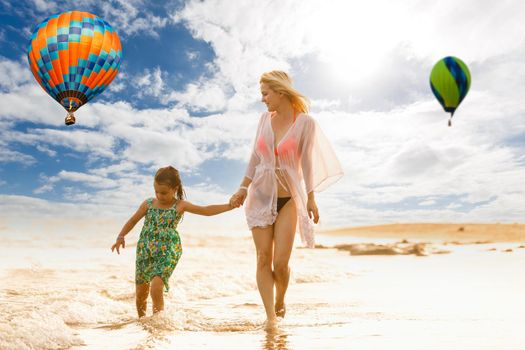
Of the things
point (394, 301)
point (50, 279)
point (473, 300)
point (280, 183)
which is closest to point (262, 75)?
point (280, 183)

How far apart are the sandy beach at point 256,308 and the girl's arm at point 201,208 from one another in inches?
35.2

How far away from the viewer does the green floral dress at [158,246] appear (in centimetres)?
→ 457

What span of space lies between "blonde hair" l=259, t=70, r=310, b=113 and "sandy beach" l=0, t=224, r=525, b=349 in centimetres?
181

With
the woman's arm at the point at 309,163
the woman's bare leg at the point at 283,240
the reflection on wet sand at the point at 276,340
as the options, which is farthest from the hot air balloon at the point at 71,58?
the reflection on wet sand at the point at 276,340

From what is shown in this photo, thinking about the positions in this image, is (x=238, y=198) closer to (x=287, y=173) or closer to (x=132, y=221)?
(x=287, y=173)

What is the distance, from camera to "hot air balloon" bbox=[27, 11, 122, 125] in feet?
47.2

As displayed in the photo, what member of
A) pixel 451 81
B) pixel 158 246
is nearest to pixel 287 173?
pixel 158 246

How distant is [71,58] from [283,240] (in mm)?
12055

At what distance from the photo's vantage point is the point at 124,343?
3396mm

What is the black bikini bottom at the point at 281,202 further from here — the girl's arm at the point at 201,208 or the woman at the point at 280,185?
the girl's arm at the point at 201,208

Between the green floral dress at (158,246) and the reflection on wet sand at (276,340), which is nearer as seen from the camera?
the reflection on wet sand at (276,340)

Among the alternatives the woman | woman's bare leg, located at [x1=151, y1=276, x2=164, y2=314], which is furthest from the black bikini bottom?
woman's bare leg, located at [x1=151, y1=276, x2=164, y2=314]

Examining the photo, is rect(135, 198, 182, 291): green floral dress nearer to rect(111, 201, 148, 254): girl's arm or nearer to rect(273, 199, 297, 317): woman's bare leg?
rect(111, 201, 148, 254): girl's arm

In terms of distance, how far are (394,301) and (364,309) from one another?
0.75 metres
